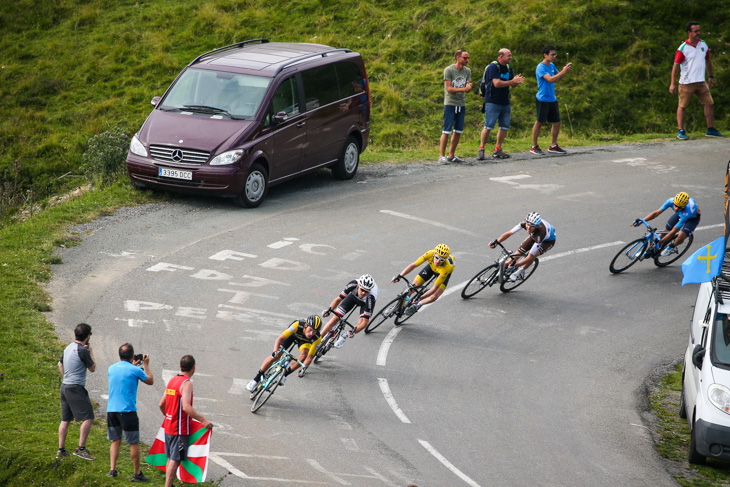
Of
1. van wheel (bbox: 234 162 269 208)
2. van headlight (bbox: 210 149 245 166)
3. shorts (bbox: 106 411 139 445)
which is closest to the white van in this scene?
shorts (bbox: 106 411 139 445)

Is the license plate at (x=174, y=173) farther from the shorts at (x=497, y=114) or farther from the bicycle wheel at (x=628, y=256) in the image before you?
the bicycle wheel at (x=628, y=256)

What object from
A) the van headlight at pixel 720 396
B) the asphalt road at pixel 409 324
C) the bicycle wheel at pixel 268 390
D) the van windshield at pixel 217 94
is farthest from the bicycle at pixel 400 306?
the van windshield at pixel 217 94

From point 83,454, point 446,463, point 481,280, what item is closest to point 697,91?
point 481,280

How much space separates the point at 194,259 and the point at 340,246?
8.85 ft

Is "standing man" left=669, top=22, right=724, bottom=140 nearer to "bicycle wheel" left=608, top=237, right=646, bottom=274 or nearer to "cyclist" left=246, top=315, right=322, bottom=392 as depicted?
"bicycle wheel" left=608, top=237, right=646, bottom=274

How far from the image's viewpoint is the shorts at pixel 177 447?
7.98 m

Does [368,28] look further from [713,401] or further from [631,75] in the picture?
[713,401]

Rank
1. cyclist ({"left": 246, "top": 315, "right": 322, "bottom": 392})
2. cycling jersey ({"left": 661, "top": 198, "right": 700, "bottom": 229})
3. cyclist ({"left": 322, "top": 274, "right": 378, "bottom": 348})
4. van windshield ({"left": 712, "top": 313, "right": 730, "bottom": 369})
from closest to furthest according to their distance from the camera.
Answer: van windshield ({"left": 712, "top": 313, "right": 730, "bottom": 369}), cyclist ({"left": 246, "top": 315, "right": 322, "bottom": 392}), cyclist ({"left": 322, "top": 274, "right": 378, "bottom": 348}), cycling jersey ({"left": 661, "top": 198, "right": 700, "bottom": 229})

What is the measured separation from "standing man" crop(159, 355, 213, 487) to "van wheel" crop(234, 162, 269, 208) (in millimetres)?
8538

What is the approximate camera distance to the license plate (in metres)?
15.9

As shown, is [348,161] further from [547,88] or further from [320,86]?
[547,88]

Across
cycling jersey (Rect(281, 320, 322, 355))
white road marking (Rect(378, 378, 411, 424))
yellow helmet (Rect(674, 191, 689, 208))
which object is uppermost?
yellow helmet (Rect(674, 191, 689, 208))

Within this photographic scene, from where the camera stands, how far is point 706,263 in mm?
10484

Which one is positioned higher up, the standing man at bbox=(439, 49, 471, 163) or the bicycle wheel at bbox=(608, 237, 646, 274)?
the standing man at bbox=(439, 49, 471, 163)
